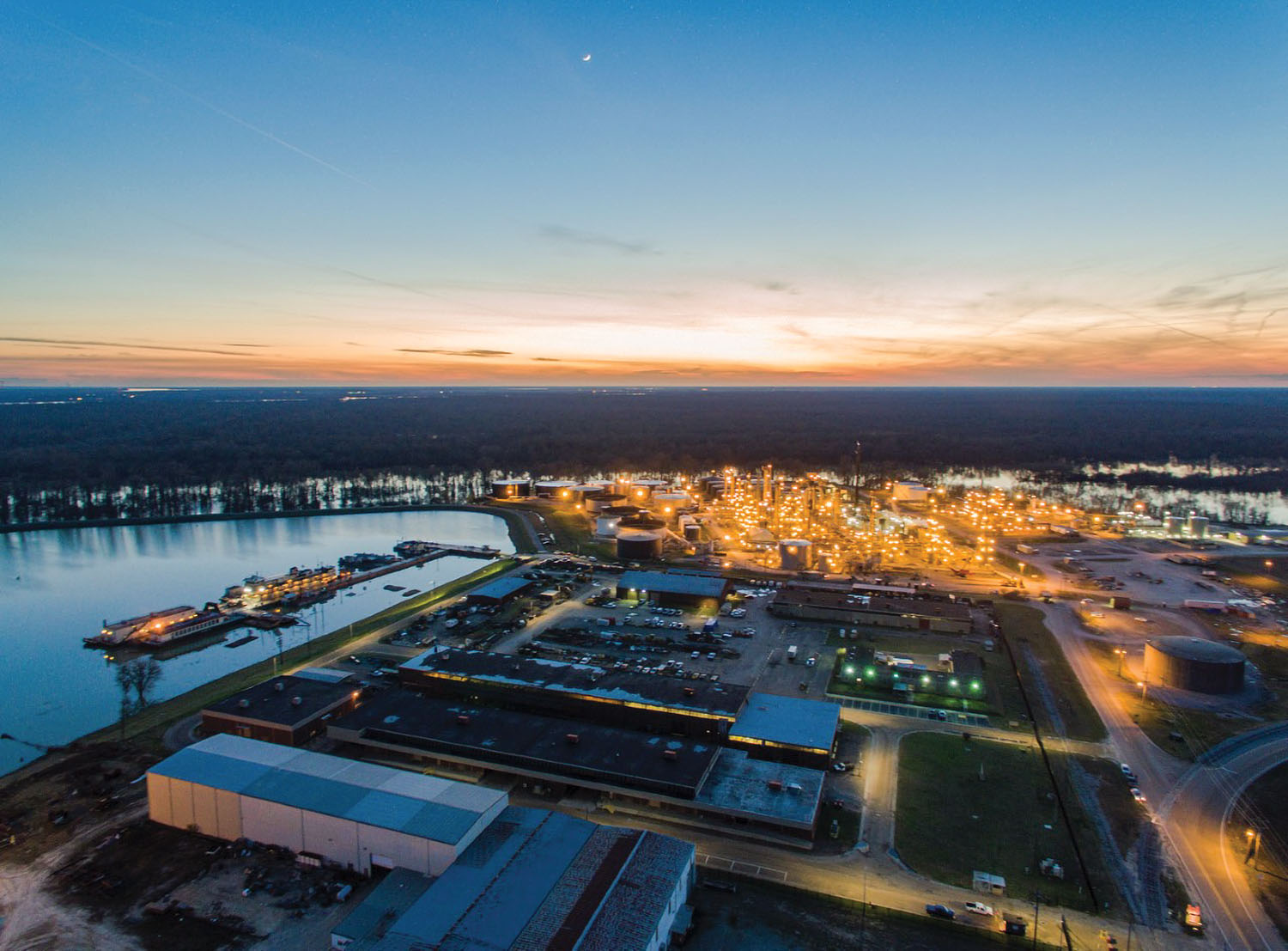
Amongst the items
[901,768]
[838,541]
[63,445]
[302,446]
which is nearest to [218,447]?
[302,446]

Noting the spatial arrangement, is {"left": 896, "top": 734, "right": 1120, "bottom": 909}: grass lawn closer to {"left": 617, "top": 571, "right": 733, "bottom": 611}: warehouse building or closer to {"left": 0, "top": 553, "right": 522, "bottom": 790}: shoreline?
{"left": 617, "top": 571, "right": 733, "bottom": 611}: warehouse building

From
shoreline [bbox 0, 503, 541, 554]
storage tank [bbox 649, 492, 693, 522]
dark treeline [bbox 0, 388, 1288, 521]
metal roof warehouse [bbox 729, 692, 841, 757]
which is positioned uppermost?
dark treeline [bbox 0, 388, 1288, 521]

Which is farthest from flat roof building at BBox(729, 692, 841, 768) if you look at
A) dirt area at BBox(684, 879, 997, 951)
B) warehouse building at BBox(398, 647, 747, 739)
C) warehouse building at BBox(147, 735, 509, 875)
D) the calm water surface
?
the calm water surface

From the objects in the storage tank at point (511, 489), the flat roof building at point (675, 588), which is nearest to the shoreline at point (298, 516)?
the storage tank at point (511, 489)

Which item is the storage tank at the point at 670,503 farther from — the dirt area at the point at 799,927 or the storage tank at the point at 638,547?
the dirt area at the point at 799,927

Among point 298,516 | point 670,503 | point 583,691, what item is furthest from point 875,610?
point 298,516

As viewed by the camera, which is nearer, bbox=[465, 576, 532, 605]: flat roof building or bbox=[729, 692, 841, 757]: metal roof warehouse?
bbox=[729, 692, 841, 757]: metal roof warehouse

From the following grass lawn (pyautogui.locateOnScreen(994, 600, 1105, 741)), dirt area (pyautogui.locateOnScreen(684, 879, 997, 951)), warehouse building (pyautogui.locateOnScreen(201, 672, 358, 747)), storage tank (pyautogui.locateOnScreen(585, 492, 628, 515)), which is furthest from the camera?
storage tank (pyautogui.locateOnScreen(585, 492, 628, 515))
